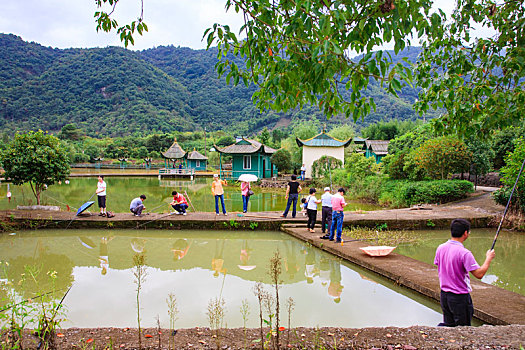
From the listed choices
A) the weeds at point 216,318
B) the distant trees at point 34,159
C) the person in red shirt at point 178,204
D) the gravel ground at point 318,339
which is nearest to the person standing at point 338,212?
the weeds at point 216,318

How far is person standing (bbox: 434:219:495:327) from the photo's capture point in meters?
3.27

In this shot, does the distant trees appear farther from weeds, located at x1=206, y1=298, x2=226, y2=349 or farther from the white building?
the white building

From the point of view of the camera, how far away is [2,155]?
37.6 ft

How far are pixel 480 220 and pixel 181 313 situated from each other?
32.8 ft

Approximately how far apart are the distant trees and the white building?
62.1ft

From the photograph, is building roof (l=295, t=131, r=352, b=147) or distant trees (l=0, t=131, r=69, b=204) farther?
building roof (l=295, t=131, r=352, b=147)

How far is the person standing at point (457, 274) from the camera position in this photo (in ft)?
10.7

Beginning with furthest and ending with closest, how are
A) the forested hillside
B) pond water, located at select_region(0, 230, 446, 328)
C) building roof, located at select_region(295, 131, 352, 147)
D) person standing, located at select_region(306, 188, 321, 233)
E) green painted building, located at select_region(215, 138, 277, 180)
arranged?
1. the forested hillside
2. green painted building, located at select_region(215, 138, 277, 180)
3. building roof, located at select_region(295, 131, 352, 147)
4. person standing, located at select_region(306, 188, 321, 233)
5. pond water, located at select_region(0, 230, 446, 328)

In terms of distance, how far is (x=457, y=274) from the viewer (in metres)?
3.29

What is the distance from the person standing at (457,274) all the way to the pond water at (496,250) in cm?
282

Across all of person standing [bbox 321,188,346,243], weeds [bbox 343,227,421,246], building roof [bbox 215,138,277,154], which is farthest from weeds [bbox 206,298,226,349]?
building roof [bbox 215,138,277,154]

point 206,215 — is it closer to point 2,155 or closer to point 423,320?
point 2,155

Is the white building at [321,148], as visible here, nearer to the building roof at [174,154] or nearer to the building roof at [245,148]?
the building roof at [245,148]

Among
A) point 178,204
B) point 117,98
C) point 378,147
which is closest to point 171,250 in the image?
point 178,204
